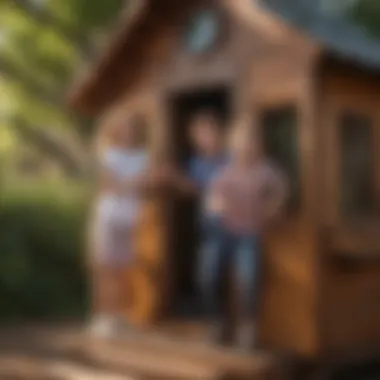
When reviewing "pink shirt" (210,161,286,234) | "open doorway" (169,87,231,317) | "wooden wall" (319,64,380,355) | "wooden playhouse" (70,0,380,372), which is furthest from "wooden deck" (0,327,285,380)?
"pink shirt" (210,161,286,234)

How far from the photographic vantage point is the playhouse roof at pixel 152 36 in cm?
729

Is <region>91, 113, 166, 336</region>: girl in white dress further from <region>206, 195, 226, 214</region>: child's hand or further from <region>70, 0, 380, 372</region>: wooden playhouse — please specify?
<region>206, 195, 226, 214</region>: child's hand

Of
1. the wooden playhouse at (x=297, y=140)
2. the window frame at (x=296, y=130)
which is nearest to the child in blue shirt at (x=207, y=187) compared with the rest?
the wooden playhouse at (x=297, y=140)

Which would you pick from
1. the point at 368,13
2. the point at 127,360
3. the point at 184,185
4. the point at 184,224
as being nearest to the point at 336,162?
the point at 184,185

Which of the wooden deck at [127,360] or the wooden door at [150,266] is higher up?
the wooden door at [150,266]

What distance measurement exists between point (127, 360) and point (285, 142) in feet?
7.14

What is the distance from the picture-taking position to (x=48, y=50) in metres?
12.7

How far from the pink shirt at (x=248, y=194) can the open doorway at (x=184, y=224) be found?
4.63ft

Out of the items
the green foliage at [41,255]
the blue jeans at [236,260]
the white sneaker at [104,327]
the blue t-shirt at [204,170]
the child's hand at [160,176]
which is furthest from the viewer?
the green foliage at [41,255]

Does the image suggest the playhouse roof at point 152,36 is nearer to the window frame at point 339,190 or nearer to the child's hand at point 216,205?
the window frame at point 339,190

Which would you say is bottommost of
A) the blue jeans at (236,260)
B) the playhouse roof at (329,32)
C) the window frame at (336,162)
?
the blue jeans at (236,260)

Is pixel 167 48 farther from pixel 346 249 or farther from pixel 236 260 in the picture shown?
pixel 346 249

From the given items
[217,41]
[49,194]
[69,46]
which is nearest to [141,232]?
[217,41]

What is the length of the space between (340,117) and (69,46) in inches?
244
